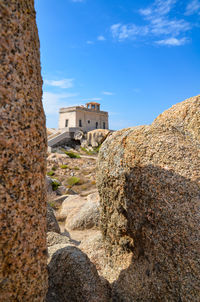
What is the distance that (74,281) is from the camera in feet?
9.93

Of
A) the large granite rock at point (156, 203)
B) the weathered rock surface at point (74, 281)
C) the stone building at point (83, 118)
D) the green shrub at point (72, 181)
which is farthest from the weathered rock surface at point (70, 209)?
the stone building at point (83, 118)

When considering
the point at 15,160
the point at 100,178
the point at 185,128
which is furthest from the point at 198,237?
the point at 15,160

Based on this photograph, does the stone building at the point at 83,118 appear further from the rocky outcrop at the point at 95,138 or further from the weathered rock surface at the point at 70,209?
the weathered rock surface at the point at 70,209

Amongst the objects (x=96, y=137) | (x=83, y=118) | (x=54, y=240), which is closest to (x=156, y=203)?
(x=54, y=240)

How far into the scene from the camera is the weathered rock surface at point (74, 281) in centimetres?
296

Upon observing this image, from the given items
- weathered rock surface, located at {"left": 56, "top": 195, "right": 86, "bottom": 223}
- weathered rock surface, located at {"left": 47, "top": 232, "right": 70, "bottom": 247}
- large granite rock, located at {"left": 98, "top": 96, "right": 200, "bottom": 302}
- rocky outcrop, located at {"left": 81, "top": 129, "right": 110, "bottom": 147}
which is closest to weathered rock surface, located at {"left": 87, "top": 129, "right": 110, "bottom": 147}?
rocky outcrop, located at {"left": 81, "top": 129, "right": 110, "bottom": 147}

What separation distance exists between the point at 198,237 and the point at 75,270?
160cm

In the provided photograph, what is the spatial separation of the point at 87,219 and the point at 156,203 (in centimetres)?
508

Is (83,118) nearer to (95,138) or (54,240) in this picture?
(95,138)

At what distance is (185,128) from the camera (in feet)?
10.7

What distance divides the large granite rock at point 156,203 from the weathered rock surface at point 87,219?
375 centimetres

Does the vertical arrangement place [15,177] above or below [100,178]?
above

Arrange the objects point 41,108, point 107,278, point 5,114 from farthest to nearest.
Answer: point 107,278 → point 41,108 → point 5,114

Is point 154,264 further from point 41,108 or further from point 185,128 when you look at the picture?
point 41,108
